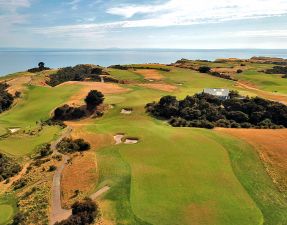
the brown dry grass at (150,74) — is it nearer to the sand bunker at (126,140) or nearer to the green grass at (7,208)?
the sand bunker at (126,140)

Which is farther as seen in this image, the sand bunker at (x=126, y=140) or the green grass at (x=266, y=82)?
the green grass at (x=266, y=82)

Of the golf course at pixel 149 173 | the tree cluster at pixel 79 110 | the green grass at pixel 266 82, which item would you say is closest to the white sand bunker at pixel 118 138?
the golf course at pixel 149 173

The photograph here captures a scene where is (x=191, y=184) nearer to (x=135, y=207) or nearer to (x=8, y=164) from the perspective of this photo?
(x=135, y=207)

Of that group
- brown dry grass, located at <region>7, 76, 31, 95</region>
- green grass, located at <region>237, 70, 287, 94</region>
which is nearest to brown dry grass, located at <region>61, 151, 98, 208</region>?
brown dry grass, located at <region>7, 76, 31, 95</region>

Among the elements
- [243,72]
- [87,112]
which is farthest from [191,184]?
[243,72]

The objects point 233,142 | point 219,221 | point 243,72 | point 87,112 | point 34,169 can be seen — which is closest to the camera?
point 219,221

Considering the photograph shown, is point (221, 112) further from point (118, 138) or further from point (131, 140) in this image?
point (118, 138)

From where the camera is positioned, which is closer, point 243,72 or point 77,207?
point 77,207
